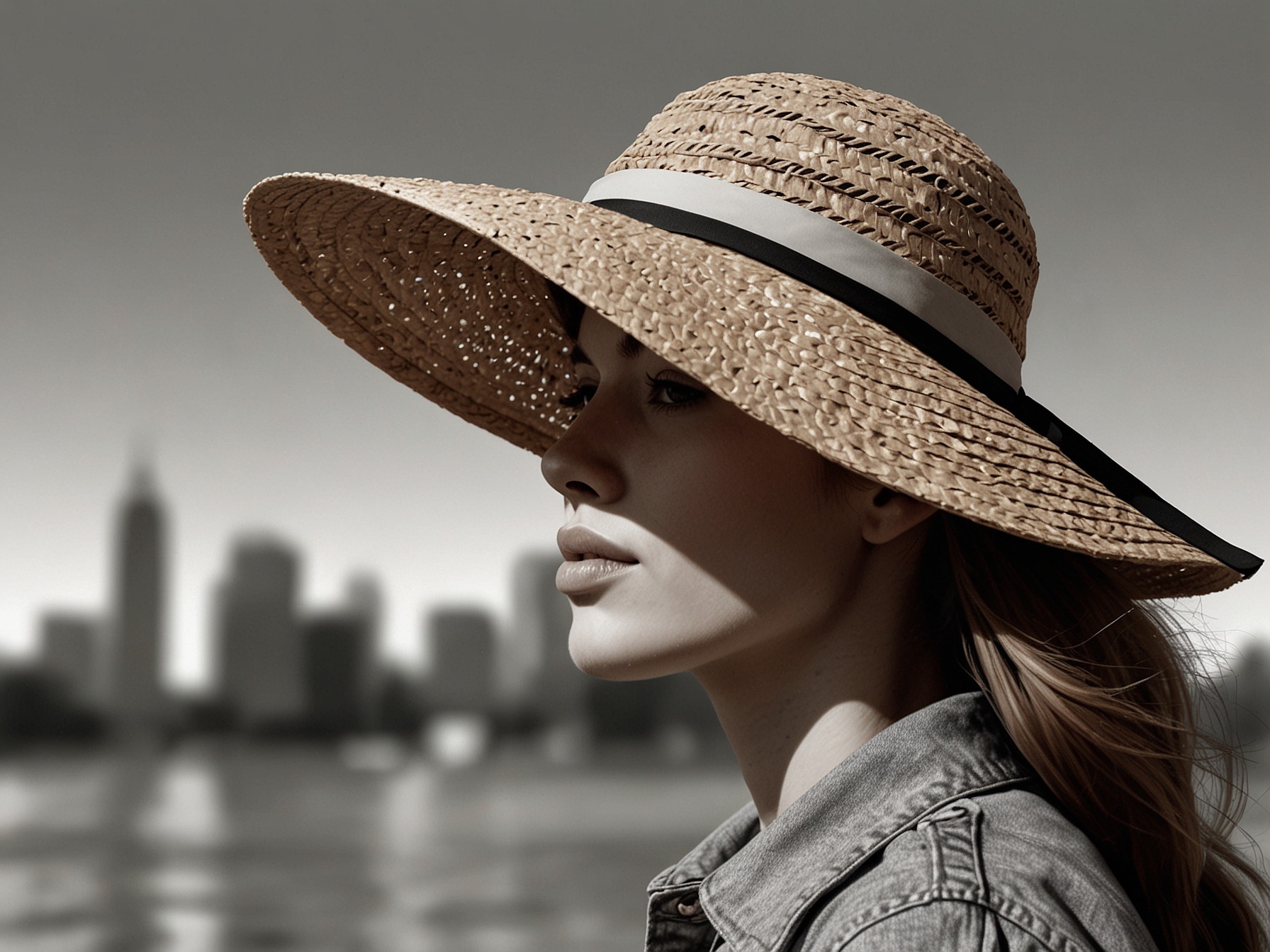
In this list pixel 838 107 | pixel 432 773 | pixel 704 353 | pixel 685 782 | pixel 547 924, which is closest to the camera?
pixel 704 353

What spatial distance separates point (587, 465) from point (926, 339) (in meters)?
0.21

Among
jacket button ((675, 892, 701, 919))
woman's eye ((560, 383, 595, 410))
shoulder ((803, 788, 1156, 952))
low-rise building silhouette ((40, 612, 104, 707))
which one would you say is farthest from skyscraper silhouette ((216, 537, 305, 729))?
shoulder ((803, 788, 1156, 952))

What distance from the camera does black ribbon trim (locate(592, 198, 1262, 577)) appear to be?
638 millimetres

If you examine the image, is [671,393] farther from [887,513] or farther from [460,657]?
[460,657]

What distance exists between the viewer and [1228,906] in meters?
0.70

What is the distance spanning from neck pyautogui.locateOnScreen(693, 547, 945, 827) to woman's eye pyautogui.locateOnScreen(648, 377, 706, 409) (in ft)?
0.47

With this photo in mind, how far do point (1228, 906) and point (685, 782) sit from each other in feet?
26.8

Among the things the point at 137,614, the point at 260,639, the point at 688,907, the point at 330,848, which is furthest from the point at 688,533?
the point at 137,614

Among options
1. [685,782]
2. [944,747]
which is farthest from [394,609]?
[944,747]

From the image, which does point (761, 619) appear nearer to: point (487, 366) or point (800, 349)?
point (800, 349)

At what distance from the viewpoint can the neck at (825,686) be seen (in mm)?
664

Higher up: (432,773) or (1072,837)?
(432,773)

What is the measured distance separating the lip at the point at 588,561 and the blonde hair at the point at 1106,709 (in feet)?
0.63

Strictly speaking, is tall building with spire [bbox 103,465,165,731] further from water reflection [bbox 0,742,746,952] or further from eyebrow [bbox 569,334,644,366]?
eyebrow [bbox 569,334,644,366]
